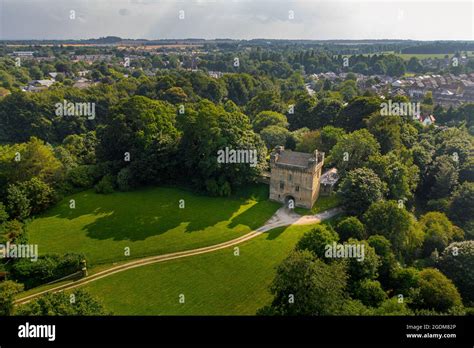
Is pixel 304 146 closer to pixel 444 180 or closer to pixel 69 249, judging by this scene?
pixel 444 180

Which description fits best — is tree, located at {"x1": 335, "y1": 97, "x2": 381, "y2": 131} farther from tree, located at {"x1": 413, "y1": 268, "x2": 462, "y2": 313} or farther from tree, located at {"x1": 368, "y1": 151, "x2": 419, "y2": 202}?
tree, located at {"x1": 413, "y1": 268, "x2": 462, "y2": 313}

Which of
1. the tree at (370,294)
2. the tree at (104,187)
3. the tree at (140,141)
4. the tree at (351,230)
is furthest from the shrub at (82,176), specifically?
the tree at (370,294)

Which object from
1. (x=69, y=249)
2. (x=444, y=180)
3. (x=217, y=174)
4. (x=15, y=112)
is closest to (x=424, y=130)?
(x=444, y=180)

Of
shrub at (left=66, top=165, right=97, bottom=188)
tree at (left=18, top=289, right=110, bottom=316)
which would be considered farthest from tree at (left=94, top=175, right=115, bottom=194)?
tree at (left=18, top=289, right=110, bottom=316)

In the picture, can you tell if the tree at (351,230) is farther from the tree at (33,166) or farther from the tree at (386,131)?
the tree at (33,166)

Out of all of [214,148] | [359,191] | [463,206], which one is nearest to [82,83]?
[214,148]

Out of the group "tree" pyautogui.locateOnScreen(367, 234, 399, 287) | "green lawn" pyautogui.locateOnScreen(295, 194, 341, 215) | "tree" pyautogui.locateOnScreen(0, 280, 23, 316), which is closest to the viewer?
"tree" pyautogui.locateOnScreen(0, 280, 23, 316)
